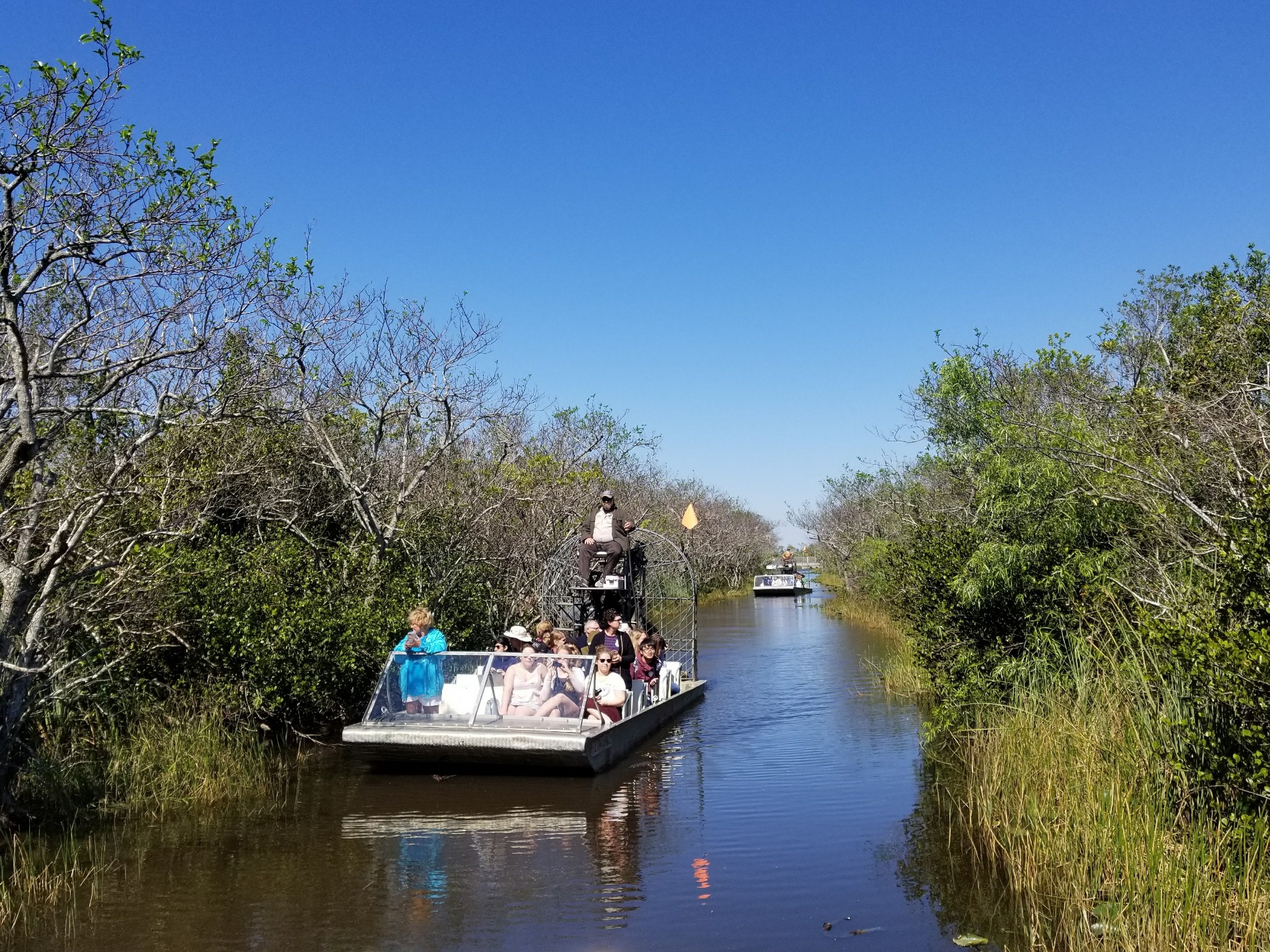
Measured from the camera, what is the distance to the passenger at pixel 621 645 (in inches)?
609

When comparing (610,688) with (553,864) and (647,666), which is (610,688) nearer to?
(647,666)

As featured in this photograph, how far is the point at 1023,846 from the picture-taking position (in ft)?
29.0

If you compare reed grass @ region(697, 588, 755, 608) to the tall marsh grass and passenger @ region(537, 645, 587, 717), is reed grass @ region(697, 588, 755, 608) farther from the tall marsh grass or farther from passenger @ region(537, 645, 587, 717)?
the tall marsh grass

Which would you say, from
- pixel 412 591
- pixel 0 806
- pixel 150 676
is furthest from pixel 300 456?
pixel 0 806

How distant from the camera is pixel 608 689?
1463cm

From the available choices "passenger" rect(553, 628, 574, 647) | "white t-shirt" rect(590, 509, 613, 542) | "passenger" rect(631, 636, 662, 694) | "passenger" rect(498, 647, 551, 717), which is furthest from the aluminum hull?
"white t-shirt" rect(590, 509, 613, 542)

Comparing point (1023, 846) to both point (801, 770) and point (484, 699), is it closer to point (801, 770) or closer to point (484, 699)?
point (801, 770)

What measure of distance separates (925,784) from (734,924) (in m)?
5.46

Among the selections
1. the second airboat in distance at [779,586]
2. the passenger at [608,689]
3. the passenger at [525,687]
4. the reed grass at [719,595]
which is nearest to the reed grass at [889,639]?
the second airboat in distance at [779,586]

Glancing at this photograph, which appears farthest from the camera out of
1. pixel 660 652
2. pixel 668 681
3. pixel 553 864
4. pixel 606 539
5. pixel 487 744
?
pixel 660 652

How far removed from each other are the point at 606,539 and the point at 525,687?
5.28 metres

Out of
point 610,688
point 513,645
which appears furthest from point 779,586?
point 610,688

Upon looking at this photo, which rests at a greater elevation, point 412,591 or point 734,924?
point 412,591

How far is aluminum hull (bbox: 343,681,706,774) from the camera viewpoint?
12820 millimetres
